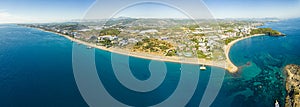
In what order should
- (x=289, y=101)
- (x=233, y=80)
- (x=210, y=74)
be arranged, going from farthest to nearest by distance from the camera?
1. (x=210, y=74)
2. (x=233, y=80)
3. (x=289, y=101)

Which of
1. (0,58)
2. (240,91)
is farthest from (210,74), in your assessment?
(0,58)

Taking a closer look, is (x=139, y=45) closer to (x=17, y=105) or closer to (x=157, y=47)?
(x=157, y=47)

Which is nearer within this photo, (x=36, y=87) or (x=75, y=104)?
(x=75, y=104)

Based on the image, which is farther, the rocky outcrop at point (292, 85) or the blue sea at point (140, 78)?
the blue sea at point (140, 78)

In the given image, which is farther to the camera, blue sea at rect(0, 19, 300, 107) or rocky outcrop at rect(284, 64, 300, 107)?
blue sea at rect(0, 19, 300, 107)

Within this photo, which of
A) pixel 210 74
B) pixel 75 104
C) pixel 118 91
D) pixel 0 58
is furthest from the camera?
pixel 0 58

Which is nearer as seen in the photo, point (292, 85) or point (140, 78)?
point (292, 85)

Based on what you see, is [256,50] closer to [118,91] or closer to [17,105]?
[118,91]

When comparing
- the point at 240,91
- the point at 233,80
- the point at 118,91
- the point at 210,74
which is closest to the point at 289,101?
the point at 240,91
